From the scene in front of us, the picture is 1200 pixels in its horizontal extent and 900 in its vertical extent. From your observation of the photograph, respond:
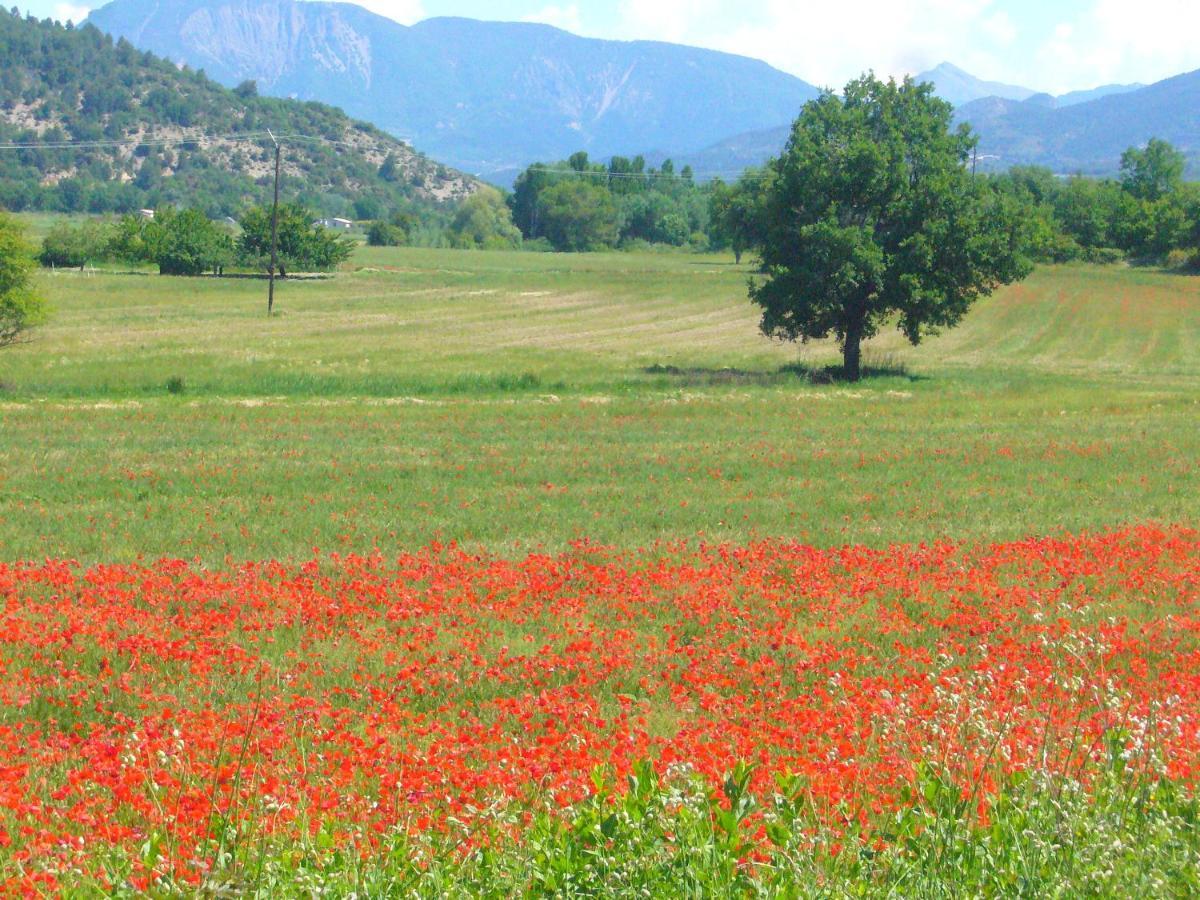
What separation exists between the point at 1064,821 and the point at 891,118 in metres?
41.8

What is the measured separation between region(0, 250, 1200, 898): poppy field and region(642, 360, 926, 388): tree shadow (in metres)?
7.90

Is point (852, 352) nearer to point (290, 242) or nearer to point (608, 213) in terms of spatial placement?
point (290, 242)

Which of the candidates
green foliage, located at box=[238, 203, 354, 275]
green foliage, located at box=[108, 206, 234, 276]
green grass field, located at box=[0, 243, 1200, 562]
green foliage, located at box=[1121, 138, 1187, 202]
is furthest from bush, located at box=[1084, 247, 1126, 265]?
green foliage, located at box=[108, 206, 234, 276]

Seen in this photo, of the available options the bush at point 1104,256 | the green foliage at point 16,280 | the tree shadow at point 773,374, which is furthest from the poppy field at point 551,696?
the bush at point 1104,256

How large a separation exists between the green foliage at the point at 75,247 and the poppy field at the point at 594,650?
7405 centimetres

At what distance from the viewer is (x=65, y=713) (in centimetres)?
938

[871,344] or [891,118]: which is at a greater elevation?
[891,118]

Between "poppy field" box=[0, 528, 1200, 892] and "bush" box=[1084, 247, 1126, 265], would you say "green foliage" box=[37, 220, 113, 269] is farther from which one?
"poppy field" box=[0, 528, 1200, 892]

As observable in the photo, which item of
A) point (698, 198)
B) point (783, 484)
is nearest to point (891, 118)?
point (783, 484)

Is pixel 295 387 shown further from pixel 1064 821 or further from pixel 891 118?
pixel 1064 821

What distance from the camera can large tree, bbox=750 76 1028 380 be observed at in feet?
141

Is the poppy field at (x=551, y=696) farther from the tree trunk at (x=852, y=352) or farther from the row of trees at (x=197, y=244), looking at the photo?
the row of trees at (x=197, y=244)

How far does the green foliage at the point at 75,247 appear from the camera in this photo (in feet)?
333

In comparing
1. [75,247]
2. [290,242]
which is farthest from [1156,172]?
[75,247]
